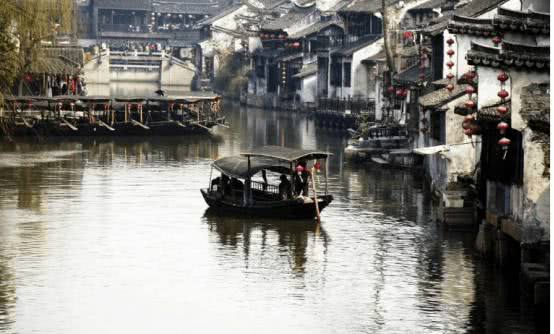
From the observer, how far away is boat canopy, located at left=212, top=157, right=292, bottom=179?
49156 millimetres

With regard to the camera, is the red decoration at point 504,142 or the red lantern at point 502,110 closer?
the red decoration at point 504,142

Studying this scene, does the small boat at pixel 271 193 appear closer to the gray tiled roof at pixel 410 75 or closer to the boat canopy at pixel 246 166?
the boat canopy at pixel 246 166

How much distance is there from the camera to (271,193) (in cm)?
5044

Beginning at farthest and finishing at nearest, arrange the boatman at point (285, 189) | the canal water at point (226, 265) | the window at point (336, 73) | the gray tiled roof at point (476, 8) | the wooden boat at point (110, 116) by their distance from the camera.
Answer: the window at point (336, 73) → the wooden boat at point (110, 116) → the gray tiled roof at point (476, 8) → the boatman at point (285, 189) → the canal water at point (226, 265)

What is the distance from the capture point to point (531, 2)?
47500mm

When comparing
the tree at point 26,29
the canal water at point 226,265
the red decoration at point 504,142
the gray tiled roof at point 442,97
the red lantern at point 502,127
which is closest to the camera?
the canal water at point 226,265

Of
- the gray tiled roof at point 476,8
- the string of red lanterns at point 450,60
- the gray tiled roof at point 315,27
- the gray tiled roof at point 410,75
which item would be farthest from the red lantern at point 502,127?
the gray tiled roof at point 315,27

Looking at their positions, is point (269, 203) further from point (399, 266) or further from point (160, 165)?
point (160, 165)

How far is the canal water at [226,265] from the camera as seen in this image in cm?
3366

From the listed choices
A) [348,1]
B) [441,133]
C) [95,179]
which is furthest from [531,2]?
[348,1]

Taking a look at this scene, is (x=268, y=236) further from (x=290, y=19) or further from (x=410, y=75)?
(x=290, y=19)

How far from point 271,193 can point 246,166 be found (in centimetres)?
135

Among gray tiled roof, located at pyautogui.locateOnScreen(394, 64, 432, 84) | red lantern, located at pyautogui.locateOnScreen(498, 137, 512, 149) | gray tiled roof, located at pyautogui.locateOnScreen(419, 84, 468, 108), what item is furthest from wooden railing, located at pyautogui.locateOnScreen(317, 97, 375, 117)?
red lantern, located at pyautogui.locateOnScreen(498, 137, 512, 149)

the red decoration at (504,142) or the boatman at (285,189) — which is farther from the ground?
the red decoration at (504,142)
